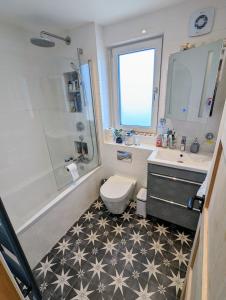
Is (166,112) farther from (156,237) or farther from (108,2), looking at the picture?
(156,237)

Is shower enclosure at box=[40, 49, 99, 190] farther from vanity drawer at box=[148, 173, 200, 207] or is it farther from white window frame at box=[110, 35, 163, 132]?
vanity drawer at box=[148, 173, 200, 207]

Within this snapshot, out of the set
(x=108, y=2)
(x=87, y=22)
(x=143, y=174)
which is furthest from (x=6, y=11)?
(x=143, y=174)

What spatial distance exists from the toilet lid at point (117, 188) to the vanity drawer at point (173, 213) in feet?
1.00

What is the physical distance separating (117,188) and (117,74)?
5.05 feet

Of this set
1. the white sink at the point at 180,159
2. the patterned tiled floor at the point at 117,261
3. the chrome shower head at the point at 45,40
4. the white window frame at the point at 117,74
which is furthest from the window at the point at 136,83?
the patterned tiled floor at the point at 117,261

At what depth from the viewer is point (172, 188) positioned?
1575mm

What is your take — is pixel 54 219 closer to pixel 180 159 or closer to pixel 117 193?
pixel 117 193

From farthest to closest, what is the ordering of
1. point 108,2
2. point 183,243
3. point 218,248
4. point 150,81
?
point 150,81 → point 183,243 → point 108,2 → point 218,248

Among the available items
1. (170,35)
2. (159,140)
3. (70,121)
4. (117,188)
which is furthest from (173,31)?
(117,188)

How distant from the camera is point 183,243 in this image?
1605 millimetres

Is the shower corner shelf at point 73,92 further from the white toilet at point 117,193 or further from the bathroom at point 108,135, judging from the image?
the white toilet at point 117,193

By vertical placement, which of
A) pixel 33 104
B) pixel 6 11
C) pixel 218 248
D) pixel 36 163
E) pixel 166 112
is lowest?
pixel 36 163

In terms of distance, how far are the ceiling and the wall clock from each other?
21 centimetres

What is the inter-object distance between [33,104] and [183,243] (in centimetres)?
238
